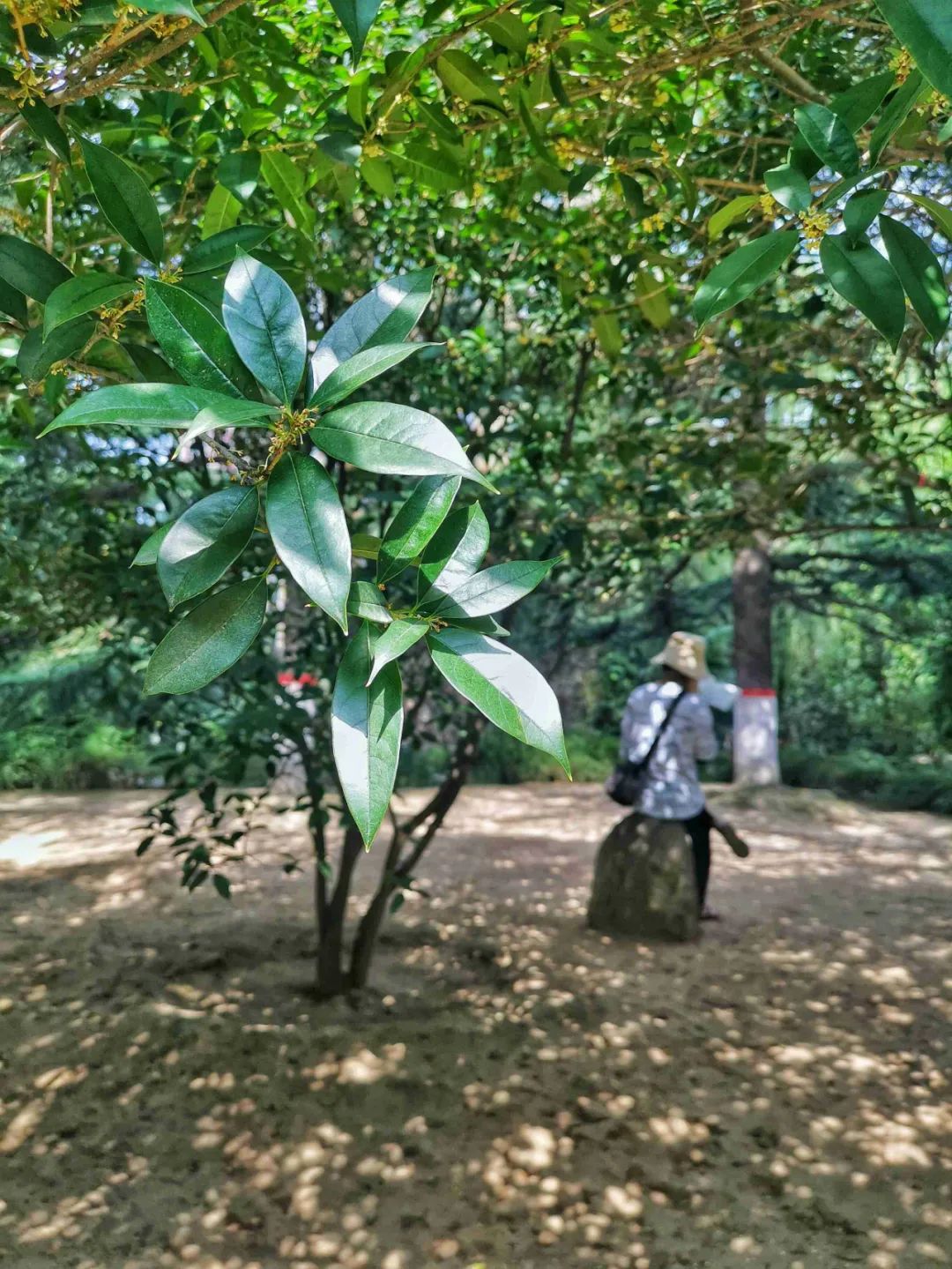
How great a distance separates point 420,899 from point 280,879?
3.20 feet

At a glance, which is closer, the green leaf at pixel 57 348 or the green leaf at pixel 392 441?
the green leaf at pixel 392 441

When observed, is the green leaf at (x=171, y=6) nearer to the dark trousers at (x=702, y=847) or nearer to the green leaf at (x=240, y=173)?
the green leaf at (x=240, y=173)

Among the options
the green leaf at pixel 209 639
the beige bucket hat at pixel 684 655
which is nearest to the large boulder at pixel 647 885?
the beige bucket hat at pixel 684 655

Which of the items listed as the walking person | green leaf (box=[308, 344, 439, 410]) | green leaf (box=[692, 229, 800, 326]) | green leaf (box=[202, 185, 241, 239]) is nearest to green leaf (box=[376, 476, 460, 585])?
green leaf (box=[308, 344, 439, 410])

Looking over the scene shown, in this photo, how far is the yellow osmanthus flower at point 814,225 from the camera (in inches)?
33.8

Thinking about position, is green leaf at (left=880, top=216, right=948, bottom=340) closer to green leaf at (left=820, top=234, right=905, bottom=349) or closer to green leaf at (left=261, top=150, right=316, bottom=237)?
green leaf at (left=820, top=234, right=905, bottom=349)

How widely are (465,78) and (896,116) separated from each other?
1018 millimetres

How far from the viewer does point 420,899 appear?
6.19 meters

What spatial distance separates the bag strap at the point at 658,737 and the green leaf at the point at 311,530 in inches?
198

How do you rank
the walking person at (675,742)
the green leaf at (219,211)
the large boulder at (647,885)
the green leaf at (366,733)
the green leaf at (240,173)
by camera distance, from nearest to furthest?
the green leaf at (366,733), the green leaf at (240,173), the green leaf at (219,211), the large boulder at (647,885), the walking person at (675,742)

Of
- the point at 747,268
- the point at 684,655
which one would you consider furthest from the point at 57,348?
the point at 684,655

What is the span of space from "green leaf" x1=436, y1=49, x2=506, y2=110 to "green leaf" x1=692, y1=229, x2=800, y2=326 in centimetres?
94

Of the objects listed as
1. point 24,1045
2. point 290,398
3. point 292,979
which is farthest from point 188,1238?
point 290,398

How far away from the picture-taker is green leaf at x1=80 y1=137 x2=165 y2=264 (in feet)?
3.40
